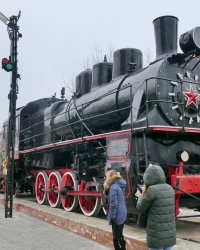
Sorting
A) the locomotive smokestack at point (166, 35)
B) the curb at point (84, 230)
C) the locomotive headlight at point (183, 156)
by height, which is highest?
the locomotive smokestack at point (166, 35)

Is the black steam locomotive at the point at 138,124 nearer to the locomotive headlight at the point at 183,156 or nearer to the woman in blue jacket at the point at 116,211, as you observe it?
the locomotive headlight at the point at 183,156

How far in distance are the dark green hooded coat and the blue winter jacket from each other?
1.06m

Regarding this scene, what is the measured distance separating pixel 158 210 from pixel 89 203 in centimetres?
455

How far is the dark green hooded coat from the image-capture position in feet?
11.9

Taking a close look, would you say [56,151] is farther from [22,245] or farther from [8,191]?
[22,245]

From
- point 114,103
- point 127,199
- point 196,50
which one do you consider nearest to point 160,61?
point 196,50

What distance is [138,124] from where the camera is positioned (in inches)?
237

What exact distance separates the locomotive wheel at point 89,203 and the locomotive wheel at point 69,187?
0.83 ft

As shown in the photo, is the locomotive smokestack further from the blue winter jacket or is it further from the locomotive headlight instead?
the blue winter jacket

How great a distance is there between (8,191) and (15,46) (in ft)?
12.4

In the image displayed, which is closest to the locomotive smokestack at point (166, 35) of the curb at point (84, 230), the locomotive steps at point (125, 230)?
the locomotive steps at point (125, 230)

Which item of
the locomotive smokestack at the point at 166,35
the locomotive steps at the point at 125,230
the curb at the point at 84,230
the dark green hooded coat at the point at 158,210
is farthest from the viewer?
the locomotive smokestack at the point at 166,35

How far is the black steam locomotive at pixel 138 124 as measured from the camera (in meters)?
5.99

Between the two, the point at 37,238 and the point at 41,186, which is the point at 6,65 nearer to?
the point at 41,186
